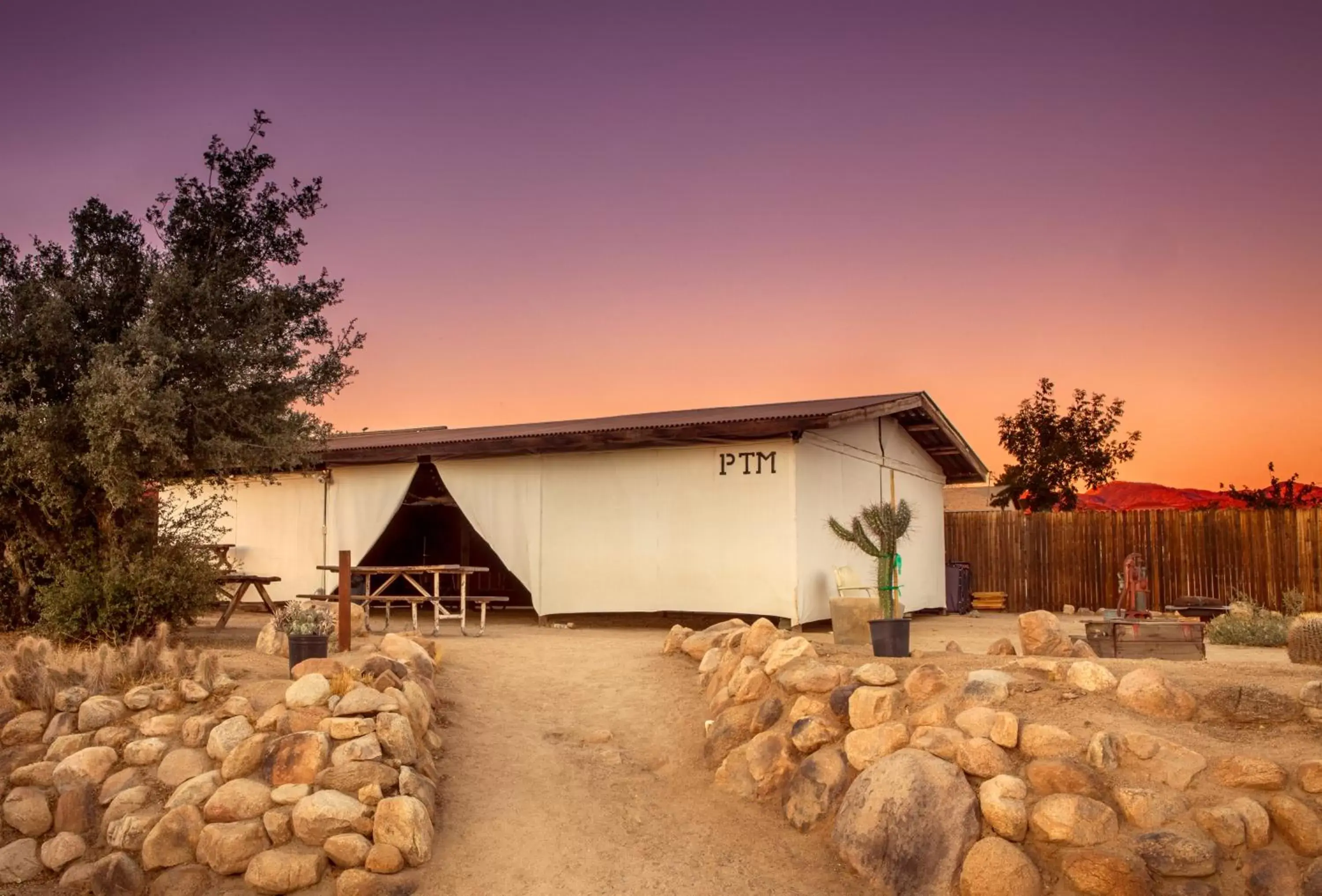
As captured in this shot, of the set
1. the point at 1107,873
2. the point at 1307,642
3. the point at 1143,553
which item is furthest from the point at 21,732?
the point at 1143,553

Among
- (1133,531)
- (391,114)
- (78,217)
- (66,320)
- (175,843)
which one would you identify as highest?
(391,114)

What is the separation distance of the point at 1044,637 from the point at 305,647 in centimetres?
611

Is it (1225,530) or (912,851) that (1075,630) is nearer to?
(1225,530)

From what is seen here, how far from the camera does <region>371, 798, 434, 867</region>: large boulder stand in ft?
20.9

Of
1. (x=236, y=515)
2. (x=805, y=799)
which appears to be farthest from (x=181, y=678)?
(x=236, y=515)

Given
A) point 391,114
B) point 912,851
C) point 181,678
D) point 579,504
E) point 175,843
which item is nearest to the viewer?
point 912,851

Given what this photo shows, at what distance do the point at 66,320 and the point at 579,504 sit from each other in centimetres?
668

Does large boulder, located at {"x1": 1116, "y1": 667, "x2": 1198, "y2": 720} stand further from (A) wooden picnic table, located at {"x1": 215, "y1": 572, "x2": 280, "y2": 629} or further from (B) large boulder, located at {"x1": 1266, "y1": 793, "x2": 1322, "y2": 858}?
(A) wooden picnic table, located at {"x1": 215, "y1": 572, "x2": 280, "y2": 629}

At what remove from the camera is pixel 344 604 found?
9.52 meters

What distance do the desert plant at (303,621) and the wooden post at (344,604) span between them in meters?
0.11

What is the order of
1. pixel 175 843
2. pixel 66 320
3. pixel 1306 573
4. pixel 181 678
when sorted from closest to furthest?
1. pixel 175 843
2. pixel 181 678
3. pixel 66 320
4. pixel 1306 573

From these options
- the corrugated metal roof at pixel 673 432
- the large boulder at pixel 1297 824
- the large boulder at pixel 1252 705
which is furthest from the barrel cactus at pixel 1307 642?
the corrugated metal roof at pixel 673 432

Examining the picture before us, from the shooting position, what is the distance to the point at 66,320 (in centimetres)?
995

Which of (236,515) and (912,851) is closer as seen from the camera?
(912,851)
